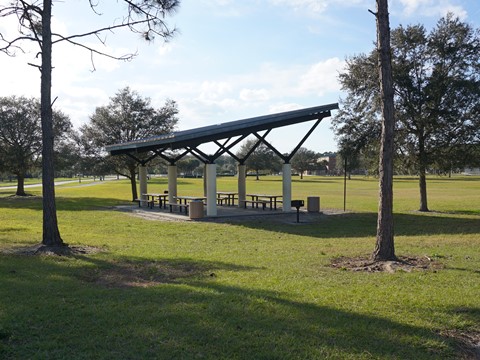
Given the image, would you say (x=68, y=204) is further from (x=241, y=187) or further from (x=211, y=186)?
(x=211, y=186)

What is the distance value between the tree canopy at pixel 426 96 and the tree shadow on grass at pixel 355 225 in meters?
3.64

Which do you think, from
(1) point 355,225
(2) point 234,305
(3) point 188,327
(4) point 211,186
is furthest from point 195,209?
(3) point 188,327

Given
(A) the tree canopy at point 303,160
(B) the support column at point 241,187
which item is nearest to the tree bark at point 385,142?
(B) the support column at point 241,187

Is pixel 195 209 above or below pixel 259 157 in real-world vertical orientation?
below

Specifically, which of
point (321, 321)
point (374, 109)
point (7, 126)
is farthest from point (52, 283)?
point (7, 126)

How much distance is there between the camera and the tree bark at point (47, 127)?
9.33 metres

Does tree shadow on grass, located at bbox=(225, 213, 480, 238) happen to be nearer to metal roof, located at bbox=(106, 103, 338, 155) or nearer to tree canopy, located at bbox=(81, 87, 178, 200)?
metal roof, located at bbox=(106, 103, 338, 155)

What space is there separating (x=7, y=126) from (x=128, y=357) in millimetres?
35658

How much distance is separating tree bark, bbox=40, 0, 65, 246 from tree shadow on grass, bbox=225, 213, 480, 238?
23.2ft

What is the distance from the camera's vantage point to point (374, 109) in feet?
68.6

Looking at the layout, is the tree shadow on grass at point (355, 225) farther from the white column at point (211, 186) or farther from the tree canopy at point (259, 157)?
the tree canopy at point (259, 157)

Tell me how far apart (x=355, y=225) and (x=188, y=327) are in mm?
12578

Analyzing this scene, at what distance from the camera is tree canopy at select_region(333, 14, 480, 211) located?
20062mm

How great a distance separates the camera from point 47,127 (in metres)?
9.33
